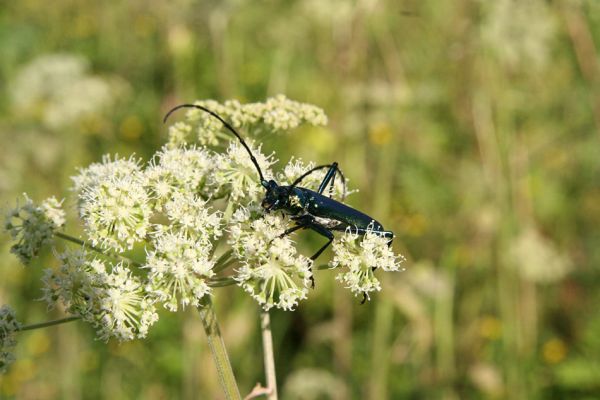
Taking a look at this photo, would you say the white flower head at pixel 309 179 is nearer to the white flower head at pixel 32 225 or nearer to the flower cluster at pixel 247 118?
the flower cluster at pixel 247 118

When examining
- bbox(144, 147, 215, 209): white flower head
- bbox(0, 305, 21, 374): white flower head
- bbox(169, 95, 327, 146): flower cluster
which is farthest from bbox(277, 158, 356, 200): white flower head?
bbox(0, 305, 21, 374): white flower head

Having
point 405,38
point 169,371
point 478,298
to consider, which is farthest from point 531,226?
point 169,371

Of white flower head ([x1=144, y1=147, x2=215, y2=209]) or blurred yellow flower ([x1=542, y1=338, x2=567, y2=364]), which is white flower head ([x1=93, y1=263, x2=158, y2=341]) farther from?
blurred yellow flower ([x1=542, y1=338, x2=567, y2=364])

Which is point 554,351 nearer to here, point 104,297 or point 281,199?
point 281,199

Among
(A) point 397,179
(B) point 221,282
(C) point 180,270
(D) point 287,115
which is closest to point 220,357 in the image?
(B) point 221,282

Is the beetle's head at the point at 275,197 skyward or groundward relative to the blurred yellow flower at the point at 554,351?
skyward

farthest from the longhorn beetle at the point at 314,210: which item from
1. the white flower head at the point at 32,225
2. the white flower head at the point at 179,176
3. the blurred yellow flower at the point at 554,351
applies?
the blurred yellow flower at the point at 554,351
